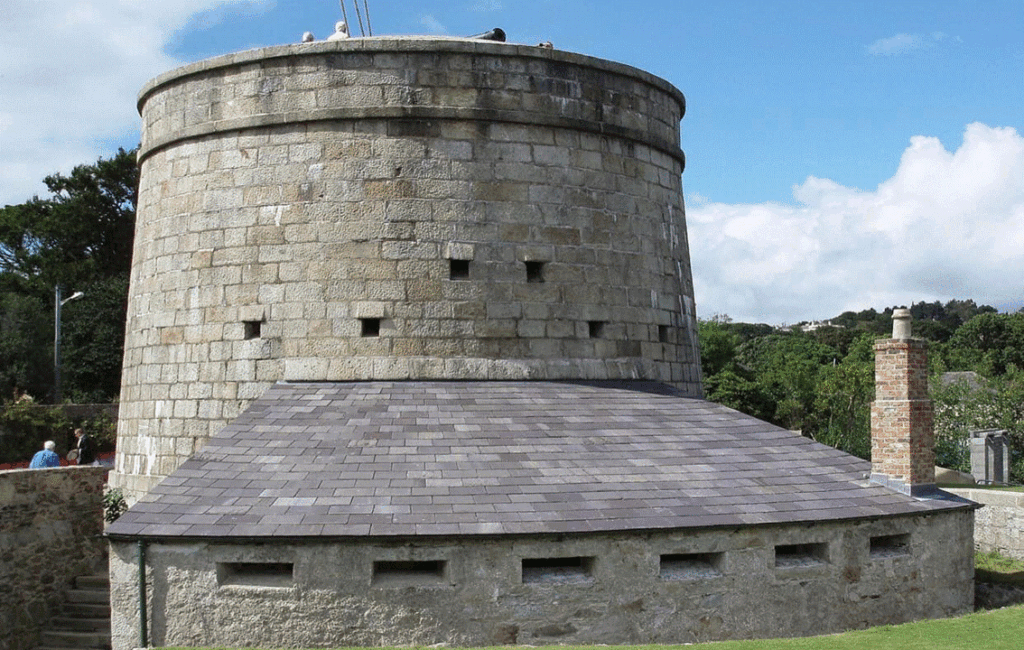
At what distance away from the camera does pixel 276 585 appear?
29.4ft

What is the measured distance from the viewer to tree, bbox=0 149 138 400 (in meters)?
33.2

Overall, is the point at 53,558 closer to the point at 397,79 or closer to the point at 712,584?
the point at 397,79

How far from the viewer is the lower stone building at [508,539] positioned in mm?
8852

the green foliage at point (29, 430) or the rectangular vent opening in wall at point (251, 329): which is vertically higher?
the rectangular vent opening in wall at point (251, 329)

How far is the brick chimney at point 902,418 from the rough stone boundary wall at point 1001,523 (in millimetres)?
4605

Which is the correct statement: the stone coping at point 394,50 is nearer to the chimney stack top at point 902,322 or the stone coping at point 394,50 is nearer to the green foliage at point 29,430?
the chimney stack top at point 902,322

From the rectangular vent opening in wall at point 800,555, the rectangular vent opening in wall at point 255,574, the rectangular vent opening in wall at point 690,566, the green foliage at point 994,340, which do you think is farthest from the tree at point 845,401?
the rectangular vent opening in wall at point 255,574

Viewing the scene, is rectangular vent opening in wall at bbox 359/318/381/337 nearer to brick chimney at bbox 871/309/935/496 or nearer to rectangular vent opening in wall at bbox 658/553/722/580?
rectangular vent opening in wall at bbox 658/553/722/580

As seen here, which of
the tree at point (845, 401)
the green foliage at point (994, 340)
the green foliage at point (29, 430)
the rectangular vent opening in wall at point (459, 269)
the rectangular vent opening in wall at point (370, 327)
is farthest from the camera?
the green foliage at point (994, 340)

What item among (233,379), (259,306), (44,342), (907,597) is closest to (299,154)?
(259,306)

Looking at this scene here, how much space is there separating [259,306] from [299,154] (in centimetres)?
194

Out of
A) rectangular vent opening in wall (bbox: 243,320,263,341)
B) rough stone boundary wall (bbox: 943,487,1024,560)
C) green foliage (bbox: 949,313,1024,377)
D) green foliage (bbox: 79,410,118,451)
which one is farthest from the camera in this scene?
green foliage (bbox: 949,313,1024,377)

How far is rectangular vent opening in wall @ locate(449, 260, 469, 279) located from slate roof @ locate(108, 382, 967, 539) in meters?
1.33

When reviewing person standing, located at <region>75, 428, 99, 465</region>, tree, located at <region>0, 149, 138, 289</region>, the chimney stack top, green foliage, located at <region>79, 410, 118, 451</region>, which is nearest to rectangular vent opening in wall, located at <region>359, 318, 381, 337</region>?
the chimney stack top
